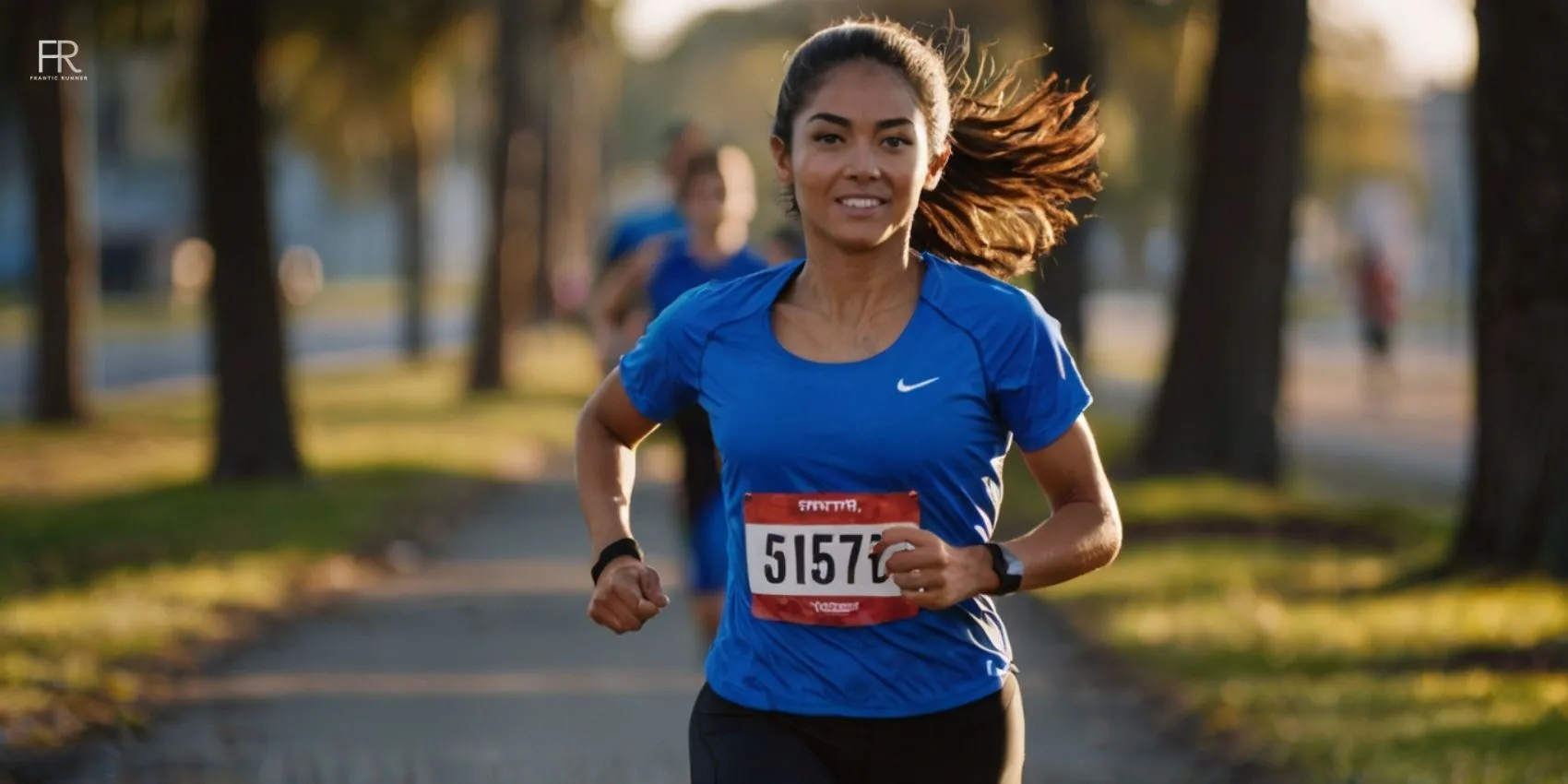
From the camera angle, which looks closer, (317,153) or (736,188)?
(736,188)

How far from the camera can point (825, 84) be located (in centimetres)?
395

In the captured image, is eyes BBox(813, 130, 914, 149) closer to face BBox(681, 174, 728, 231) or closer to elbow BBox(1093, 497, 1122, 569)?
elbow BBox(1093, 497, 1122, 569)

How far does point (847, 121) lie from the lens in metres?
3.91

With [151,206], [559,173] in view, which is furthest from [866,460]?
[151,206]

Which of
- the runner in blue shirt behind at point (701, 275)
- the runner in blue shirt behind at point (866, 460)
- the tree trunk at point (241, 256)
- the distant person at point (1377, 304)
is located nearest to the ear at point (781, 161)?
the runner in blue shirt behind at point (866, 460)

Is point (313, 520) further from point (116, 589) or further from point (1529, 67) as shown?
point (1529, 67)

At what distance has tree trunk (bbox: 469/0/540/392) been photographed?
28.4m

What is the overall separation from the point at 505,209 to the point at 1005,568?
82.5ft

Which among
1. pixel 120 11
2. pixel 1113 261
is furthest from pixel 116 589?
pixel 1113 261

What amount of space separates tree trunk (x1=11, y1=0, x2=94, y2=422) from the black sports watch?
21.8 m

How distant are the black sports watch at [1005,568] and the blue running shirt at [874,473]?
0.15 metres

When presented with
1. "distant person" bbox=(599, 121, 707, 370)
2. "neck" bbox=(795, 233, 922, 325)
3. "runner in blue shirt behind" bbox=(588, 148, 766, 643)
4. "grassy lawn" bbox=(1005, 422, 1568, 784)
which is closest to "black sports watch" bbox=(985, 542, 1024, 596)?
"neck" bbox=(795, 233, 922, 325)

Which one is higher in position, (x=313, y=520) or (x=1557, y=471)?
(x=1557, y=471)

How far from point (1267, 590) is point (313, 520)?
586cm
